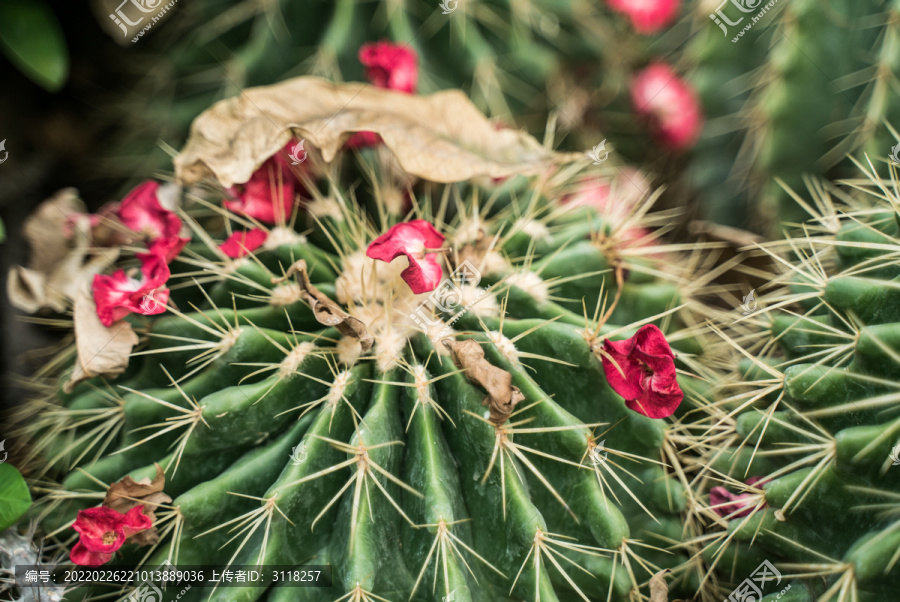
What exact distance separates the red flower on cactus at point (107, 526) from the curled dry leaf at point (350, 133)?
2.12ft

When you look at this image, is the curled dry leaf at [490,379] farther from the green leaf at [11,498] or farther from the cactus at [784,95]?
the cactus at [784,95]

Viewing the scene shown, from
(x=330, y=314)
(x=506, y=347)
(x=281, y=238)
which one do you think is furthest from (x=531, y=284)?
(x=281, y=238)

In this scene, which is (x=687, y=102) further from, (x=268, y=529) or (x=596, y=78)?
(x=268, y=529)

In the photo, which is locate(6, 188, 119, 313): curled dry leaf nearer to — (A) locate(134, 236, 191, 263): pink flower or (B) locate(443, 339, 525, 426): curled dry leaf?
(A) locate(134, 236, 191, 263): pink flower

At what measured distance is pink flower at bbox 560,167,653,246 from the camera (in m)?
1.51

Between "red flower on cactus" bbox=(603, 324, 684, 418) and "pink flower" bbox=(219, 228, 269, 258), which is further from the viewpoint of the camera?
"pink flower" bbox=(219, 228, 269, 258)

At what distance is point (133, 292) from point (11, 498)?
0.42 m

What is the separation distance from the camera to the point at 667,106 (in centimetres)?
216

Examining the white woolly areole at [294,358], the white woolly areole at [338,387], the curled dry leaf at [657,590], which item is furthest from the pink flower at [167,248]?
the curled dry leaf at [657,590]

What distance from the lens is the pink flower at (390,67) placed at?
1.56 m

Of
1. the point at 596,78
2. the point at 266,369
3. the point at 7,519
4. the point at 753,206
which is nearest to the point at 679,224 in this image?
the point at 753,206

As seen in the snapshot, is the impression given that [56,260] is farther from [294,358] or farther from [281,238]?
[294,358]

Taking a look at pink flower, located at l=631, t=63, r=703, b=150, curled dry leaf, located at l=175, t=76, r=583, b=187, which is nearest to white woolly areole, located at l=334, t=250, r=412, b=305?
curled dry leaf, located at l=175, t=76, r=583, b=187

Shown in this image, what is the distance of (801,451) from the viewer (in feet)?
3.51
